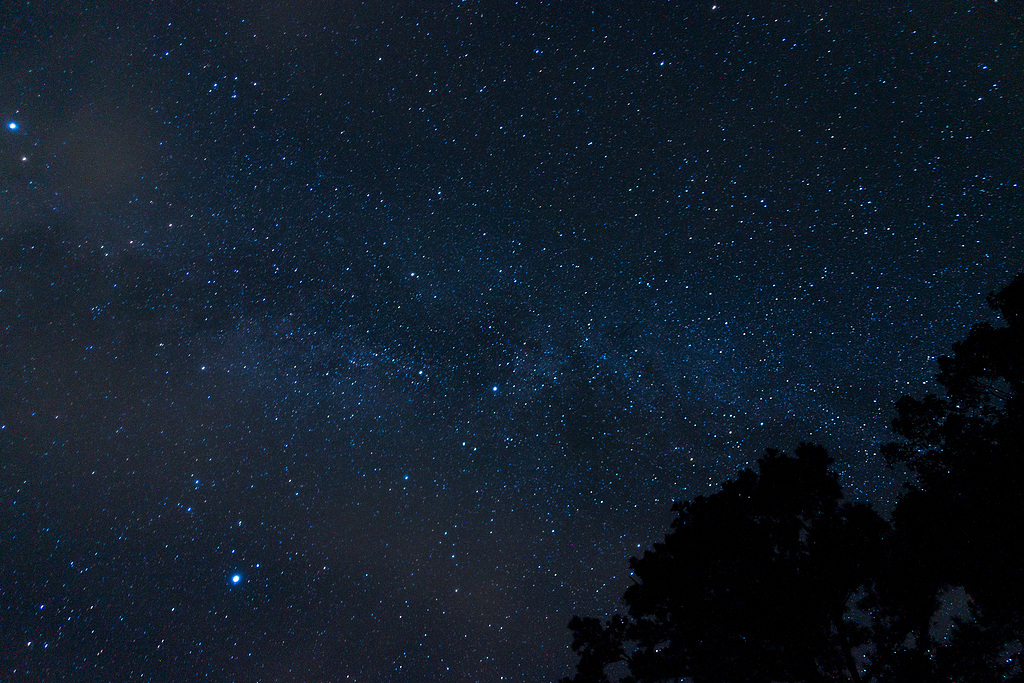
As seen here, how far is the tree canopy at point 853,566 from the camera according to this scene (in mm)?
7840

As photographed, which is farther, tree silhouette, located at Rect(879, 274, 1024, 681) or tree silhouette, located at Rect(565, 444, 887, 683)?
tree silhouette, located at Rect(565, 444, 887, 683)

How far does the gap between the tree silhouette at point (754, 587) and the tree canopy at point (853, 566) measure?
0.07 feet

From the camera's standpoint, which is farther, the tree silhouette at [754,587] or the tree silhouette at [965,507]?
the tree silhouette at [754,587]

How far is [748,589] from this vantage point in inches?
371

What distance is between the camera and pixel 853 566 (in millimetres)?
9406

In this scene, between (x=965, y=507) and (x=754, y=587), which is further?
(x=754, y=587)

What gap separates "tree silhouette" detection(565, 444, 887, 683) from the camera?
9109mm

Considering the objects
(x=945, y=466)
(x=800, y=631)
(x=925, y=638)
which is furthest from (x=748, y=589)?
(x=945, y=466)

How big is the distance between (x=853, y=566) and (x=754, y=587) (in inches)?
66.4

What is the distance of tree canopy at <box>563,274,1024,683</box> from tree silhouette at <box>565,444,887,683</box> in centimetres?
2

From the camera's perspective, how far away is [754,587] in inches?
370

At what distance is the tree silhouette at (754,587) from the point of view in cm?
911

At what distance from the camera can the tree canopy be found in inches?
309

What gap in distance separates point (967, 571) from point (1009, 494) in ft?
4.61
